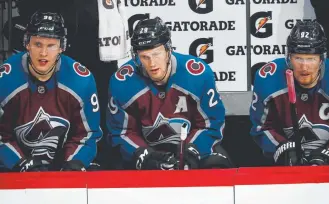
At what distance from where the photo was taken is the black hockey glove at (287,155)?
4359 millimetres

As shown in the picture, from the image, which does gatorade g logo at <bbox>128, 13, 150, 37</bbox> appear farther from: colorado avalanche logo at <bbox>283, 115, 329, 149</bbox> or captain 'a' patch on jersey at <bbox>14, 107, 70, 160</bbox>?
colorado avalanche logo at <bbox>283, 115, 329, 149</bbox>

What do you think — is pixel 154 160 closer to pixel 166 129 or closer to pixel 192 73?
pixel 166 129

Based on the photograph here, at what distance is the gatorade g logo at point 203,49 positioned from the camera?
4.31 metres

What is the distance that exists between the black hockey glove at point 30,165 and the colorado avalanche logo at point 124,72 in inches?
25.5

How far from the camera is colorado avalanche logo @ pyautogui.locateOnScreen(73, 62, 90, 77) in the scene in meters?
4.39

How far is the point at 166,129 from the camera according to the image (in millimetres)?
4367

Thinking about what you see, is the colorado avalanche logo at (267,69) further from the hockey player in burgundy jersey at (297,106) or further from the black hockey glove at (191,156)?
the black hockey glove at (191,156)

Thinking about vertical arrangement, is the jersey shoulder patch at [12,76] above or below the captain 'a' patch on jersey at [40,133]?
above

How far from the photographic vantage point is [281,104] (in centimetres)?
441

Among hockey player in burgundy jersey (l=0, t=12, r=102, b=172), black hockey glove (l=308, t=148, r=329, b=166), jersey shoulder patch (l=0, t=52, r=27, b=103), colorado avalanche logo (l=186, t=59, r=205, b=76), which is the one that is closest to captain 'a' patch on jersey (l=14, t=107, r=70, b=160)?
hockey player in burgundy jersey (l=0, t=12, r=102, b=172)

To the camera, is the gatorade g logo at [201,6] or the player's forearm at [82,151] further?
the player's forearm at [82,151]

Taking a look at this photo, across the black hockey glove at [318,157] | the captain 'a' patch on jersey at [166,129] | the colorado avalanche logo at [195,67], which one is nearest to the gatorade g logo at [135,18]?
the colorado avalanche logo at [195,67]

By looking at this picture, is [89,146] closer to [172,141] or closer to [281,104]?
[172,141]

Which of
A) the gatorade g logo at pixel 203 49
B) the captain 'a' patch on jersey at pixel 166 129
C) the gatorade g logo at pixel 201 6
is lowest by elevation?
the captain 'a' patch on jersey at pixel 166 129
